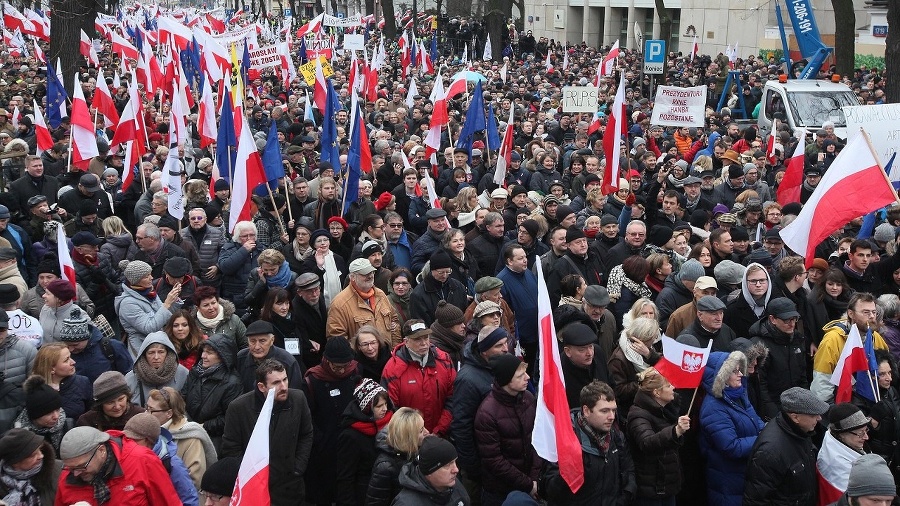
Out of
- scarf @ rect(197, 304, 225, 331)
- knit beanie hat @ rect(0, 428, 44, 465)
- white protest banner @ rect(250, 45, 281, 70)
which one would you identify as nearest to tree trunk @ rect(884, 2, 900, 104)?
white protest banner @ rect(250, 45, 281, 70)

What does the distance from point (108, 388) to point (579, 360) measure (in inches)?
101

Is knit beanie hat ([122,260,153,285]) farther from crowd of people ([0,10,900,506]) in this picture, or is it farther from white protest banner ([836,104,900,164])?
white protest banner ([836,104,900,164])

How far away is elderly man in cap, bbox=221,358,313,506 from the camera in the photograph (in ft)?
17.7

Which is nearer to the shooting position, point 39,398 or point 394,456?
point 394,456

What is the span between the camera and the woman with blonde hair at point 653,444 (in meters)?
5.25

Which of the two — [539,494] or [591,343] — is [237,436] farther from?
[591,343]

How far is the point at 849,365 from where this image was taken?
5.76 m

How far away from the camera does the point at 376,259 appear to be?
7.84 m

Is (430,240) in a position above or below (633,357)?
below

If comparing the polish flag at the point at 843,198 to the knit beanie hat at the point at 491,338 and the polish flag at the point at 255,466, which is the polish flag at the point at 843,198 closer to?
the knit beanie hat at the point at 491,338

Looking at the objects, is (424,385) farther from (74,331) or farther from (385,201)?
(385,201)

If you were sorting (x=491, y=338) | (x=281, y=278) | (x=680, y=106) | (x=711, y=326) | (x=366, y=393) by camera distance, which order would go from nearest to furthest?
(x=366, y=393)
(x=491, y=338)
(x=711, y=326)
(x=281, y=278)
(x=680, y=106)

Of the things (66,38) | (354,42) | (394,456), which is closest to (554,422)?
(394,456)

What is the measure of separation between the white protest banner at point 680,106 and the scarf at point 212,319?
10.2 metres
